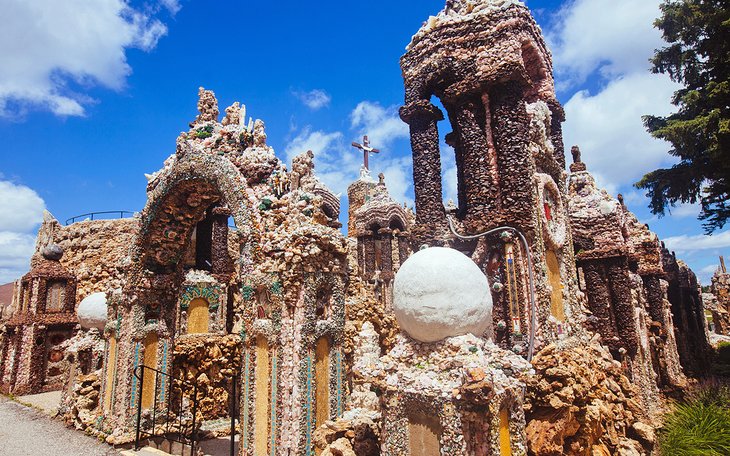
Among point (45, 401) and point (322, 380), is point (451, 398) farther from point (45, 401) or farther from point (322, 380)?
point (45, 401)

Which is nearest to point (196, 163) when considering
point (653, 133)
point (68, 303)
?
point (68, 303)

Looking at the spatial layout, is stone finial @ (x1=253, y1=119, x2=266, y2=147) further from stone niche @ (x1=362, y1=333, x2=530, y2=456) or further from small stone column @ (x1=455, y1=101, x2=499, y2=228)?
stone niche @ (x1=362, y1=333, x2=530, y2=456)

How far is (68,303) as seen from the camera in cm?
1692

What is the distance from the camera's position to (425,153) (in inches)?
364

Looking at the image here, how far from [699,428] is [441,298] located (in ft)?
19.1

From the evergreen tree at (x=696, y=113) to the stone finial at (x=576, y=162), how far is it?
3.59m

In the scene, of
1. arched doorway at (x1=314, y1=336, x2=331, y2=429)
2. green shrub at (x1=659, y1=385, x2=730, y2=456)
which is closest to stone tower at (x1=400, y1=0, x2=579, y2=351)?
green shrub at (x1=659, y1=385, x2=730, y2=456)

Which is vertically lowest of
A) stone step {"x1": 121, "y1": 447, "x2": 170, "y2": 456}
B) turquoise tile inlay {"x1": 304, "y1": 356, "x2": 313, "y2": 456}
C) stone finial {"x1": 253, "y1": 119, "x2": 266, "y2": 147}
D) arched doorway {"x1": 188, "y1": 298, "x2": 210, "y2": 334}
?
stone step {"x1": 121, "y1": 447, "x2": 170, "y2": 456}

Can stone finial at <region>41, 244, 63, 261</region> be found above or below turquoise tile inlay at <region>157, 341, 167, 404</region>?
above

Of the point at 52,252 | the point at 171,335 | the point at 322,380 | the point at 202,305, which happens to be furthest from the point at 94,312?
the point at 52,252

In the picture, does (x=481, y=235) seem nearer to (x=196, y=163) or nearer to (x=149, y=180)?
(x=196, y=163)

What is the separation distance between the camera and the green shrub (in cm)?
673

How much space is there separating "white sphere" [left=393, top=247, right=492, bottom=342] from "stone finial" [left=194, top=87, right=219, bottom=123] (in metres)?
6.04

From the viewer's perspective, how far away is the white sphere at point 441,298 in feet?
→ 15.6
